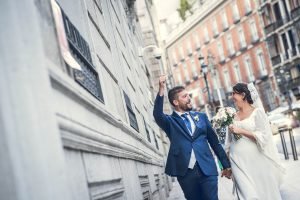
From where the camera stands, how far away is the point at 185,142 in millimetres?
5410

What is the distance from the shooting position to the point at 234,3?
52906 millimetres

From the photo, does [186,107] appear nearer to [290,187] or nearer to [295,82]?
[290,187]

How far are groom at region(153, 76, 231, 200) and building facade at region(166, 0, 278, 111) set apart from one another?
37.4 m

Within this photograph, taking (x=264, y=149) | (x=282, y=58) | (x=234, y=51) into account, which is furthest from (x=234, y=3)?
(x=264, y=149)

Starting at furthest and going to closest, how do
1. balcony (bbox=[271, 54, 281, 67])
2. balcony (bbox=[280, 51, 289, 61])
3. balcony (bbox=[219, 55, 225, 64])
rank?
balcony (bbox=[219, 55, 225, 64])
balcony (bbox=[271, 54, 281, 67])
balcony (bbox=[280, 51, 289, 61])

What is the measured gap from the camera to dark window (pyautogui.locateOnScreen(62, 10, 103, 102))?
4.09 m

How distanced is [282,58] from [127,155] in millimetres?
41356

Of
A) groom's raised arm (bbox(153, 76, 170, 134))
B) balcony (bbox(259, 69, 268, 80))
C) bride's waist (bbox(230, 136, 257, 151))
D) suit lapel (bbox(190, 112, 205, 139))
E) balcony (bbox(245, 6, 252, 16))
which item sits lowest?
bride's waist (bbox(230, 136, 257, 151))

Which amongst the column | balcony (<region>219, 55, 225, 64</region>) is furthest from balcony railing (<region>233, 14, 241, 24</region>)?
the column

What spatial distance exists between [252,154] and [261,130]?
360 mm

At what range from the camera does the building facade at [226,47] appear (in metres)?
49.7

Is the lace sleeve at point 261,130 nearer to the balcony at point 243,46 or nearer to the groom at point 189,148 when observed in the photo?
the groom at point 189,148

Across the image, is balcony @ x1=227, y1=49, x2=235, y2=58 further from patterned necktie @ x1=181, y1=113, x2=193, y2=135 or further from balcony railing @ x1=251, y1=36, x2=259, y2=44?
patterned necktie @ x1=181, y1=113, x2=193, y2=135

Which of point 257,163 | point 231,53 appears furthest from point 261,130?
point 231,53
